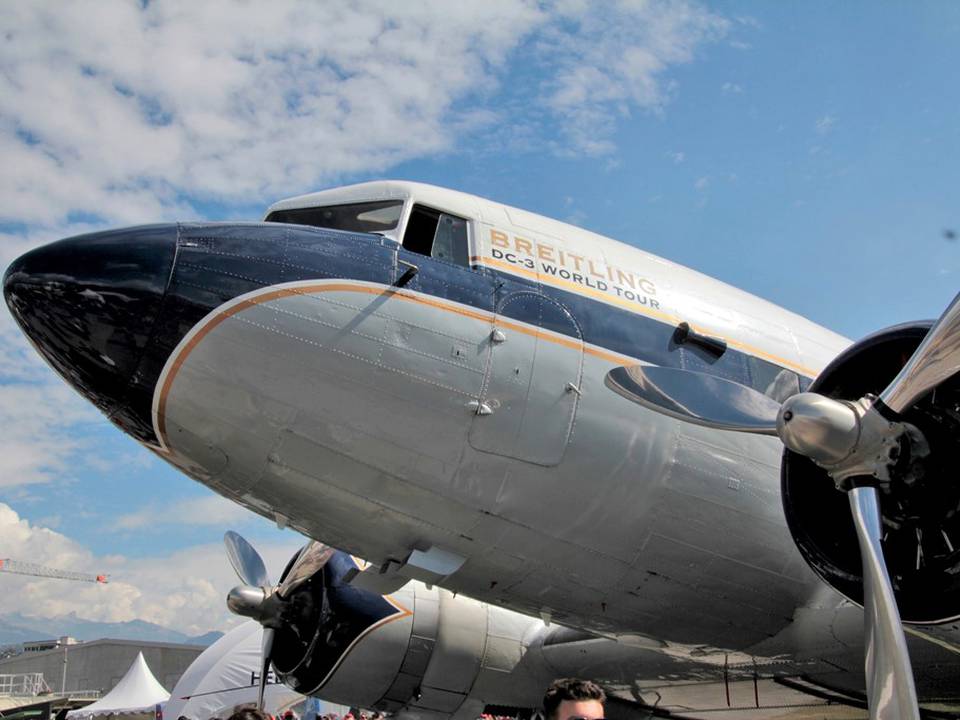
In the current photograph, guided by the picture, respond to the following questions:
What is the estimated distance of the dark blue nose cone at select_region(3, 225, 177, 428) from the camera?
5.87m

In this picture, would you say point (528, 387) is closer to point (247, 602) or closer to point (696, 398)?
point (696, 398)

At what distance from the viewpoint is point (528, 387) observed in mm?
6570

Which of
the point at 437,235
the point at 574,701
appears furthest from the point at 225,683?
the point at 574,701

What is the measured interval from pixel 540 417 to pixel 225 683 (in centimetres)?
1332

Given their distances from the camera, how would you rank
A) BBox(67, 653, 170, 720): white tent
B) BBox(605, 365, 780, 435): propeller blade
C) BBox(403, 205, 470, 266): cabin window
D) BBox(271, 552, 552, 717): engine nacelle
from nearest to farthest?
BBox(605, 365, 780, 435): propeller blade < BBox(403, 205, 470, 266): cabin window < BBox(271, 552, 552, 717): engine nacelle < BBox(67, 653, 170, 720): white tent

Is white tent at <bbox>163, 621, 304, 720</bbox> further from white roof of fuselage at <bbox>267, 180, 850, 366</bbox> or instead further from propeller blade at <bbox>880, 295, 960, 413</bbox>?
propeller blade at <bbox>880, 295, 960, 413</bbox>

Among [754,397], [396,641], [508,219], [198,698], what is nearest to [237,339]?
[508,219]

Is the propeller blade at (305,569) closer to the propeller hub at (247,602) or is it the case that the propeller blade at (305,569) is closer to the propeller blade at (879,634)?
the propeller hub at (247,602)

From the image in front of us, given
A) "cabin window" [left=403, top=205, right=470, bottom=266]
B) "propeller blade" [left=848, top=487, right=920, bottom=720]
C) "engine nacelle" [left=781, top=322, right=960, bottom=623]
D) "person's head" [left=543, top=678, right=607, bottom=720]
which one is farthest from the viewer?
"cabin window" [left=403, top=205, right=470, bottom=266]

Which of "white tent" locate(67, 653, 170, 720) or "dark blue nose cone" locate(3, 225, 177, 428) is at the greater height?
"white tent" locate(67, 653, 170, 720)

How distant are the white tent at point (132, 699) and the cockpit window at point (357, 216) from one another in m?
26.0

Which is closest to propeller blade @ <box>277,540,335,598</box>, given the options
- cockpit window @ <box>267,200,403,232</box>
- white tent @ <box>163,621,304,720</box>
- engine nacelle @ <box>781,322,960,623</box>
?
cockpit window @ <box>267,200,403,232</box>

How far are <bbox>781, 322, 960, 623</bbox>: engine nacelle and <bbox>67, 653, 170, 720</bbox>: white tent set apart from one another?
27.1 m

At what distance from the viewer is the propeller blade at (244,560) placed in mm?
12297
